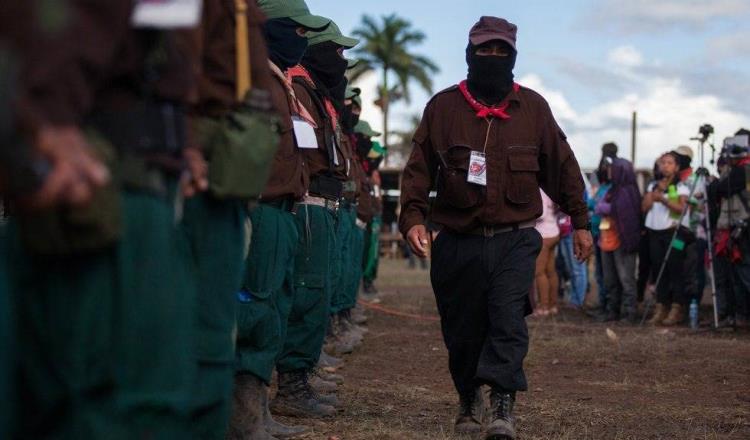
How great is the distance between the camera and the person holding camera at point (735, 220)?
554 inches

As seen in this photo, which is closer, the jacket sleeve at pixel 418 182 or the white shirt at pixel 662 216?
the jacket sleeve at pixel 418 182

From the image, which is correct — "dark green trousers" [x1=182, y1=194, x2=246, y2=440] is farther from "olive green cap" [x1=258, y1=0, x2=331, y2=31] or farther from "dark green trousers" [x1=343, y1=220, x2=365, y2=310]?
"dark green trousers" [x1=343, y1=220, x2=365, y2=310]

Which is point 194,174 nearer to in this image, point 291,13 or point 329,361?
point 291,13

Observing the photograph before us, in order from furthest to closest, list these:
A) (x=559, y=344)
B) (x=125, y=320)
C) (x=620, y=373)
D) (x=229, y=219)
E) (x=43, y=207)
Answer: (x=559, y=344)
(x=620, y=373)
(x=229, y=219)
(x=125, y=320)
(x=43, y=207)

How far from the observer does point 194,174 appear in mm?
3680

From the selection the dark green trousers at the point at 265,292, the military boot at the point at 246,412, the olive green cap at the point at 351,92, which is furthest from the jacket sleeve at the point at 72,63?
the olive green cap at the point at 351,92

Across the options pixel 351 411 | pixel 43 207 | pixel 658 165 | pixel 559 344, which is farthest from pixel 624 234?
pixel 43 207

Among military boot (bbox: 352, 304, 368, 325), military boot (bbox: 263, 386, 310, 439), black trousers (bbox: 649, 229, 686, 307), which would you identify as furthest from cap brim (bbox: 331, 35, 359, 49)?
black trousers (bbox: 649, 229, 686, 307)

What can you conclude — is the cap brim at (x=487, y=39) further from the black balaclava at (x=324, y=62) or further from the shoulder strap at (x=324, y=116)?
the black balaclava at (x=324, y=62)

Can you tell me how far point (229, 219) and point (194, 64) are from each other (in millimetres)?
578

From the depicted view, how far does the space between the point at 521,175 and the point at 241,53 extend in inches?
127

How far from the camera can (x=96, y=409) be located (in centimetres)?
327

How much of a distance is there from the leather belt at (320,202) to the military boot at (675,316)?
8.51m

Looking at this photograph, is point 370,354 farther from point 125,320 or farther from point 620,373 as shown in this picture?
point 125,320
